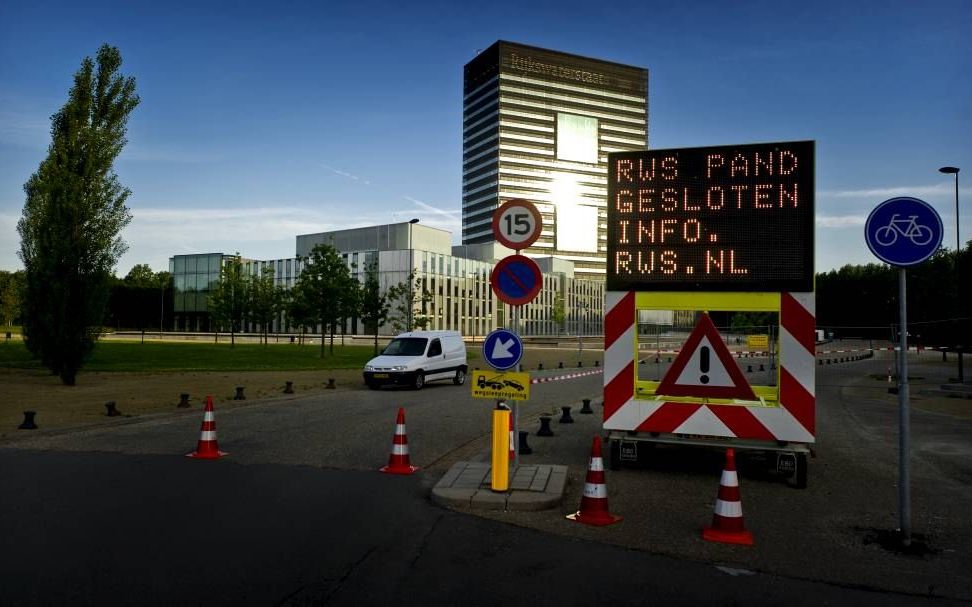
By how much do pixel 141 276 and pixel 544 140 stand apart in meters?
89.2

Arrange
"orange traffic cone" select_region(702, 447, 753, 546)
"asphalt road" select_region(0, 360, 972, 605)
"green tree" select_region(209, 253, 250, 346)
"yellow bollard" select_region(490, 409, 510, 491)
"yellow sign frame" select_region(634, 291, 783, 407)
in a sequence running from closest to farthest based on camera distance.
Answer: "asphalt road" select_region(0, 360, 972, 605), "orange traffic cone" select_region(702, 447, 753, 546), "yellow bollard" select_region(490, 409, 510, 491), "yellow sign frame" select_region(634, 291, 783, 407), "green tree" select_region(209, 253, 250, 346)

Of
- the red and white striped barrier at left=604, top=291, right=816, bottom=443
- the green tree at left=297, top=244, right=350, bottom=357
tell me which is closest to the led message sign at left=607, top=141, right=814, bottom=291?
the red and white striped barrier at left=604, top=291, right=816, bottom=443

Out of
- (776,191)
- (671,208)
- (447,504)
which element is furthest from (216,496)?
(776,191)

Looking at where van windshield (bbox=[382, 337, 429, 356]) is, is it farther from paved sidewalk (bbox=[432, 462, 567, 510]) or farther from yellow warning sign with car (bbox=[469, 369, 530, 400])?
yellow warning sign with car (bbox=[469, 369, 530, 400])

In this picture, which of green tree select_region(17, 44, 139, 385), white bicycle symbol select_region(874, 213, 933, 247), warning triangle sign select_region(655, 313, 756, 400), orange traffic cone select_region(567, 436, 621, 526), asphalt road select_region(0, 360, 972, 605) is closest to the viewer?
asphalt road select_region(0, 360, 972, 605)

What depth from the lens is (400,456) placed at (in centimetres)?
840

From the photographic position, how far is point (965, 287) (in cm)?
3066

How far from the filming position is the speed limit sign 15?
7.67 metres

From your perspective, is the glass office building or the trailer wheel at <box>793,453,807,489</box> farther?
the glass office building

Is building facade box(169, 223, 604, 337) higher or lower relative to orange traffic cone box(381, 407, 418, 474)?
higher

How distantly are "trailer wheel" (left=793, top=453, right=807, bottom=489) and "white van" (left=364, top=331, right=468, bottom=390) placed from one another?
14026mm

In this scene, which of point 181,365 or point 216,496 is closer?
point 216,496

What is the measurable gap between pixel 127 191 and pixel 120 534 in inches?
722

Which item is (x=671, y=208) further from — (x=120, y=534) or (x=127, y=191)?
(x=127, y=191)
